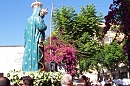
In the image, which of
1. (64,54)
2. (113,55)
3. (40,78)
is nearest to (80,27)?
(64,54)

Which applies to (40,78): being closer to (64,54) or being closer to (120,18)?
(120,18)

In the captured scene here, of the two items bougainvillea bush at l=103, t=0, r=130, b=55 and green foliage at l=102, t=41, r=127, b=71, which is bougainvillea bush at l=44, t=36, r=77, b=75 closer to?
bougainvillea bush at l=103, t=0, r=130, b=55

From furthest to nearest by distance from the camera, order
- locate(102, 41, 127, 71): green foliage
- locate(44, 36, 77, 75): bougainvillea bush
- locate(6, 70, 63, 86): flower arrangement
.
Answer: locate(102, 41, 127, 71): green foliage → locate(44, 36, 77, 75): bougainvillea bush → locate(6, 70, 63, 86): flower arrangement

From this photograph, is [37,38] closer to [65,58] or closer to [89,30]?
[65,58]

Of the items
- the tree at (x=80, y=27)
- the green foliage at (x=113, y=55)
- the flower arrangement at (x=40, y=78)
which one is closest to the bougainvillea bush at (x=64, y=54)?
the tree at (x=80, y=27)

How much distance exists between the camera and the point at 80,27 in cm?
2902

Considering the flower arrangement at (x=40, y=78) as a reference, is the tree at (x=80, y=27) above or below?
above

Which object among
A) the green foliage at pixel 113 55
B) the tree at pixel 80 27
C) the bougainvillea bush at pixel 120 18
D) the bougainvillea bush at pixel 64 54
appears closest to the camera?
the bougainvillea bush at pixel 120 18

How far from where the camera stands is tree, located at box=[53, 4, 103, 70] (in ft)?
93.2

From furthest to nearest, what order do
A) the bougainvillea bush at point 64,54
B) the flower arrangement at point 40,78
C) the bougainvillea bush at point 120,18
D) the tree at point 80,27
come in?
the tree at point 80,27
the bougainvillea bush at point 64,54
the flower arrangement at point 40,78
the bougainvillea bush at point 120,18

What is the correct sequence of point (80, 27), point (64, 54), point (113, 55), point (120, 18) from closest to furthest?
point (120, 18) → point (64, 54) → point (80, 27) → point (113, 55)

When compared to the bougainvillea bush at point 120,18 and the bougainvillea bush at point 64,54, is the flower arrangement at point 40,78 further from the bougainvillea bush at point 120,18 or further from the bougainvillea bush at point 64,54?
the bougainvillea bush at point 64,54

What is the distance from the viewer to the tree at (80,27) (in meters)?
28.4

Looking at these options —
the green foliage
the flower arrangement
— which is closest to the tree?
the green foliage
